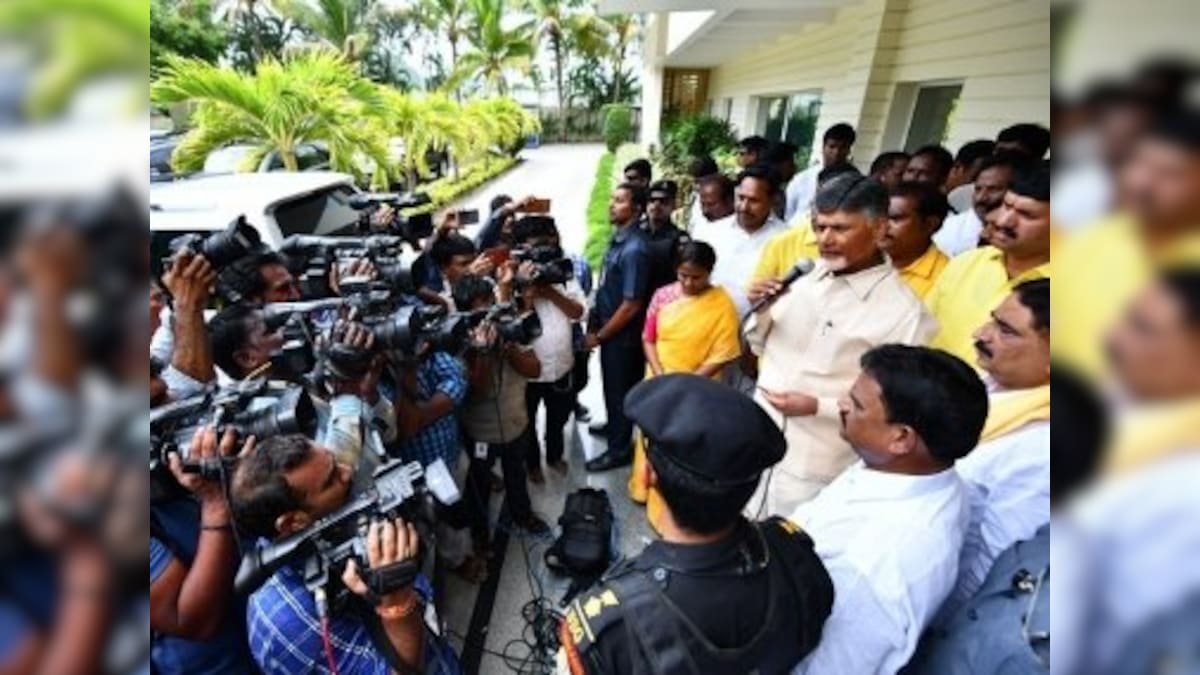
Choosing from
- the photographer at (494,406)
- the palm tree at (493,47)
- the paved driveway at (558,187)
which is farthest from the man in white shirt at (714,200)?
the palm tree at (493,47)

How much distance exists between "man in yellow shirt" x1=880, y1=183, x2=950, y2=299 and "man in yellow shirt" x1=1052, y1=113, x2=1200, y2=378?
8.13ft

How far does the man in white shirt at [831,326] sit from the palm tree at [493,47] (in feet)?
71.5

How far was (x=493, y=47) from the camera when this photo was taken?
24.0m

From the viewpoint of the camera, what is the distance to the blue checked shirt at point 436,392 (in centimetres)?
248

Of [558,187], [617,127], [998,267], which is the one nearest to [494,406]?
[998,267]

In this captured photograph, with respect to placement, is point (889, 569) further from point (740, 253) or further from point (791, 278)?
point (740, 253)

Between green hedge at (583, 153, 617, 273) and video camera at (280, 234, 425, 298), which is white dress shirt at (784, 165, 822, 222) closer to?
green hedge at (583, 153, 617, 273)

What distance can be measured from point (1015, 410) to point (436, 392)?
76.8 inches

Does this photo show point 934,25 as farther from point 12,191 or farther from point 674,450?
point 12,191

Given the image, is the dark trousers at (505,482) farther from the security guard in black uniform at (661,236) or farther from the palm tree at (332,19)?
the palm tree at (332,19)

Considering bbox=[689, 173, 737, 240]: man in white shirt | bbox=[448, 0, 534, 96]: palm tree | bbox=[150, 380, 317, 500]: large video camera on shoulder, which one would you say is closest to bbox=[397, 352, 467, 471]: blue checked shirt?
bbox=[150, 380, 317, 500]: large video camera on shoulder

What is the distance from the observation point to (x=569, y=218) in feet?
39.4

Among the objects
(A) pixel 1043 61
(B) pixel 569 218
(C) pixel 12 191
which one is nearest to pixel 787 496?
(C) pixel 12 191

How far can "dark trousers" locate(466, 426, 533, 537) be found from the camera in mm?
3070
